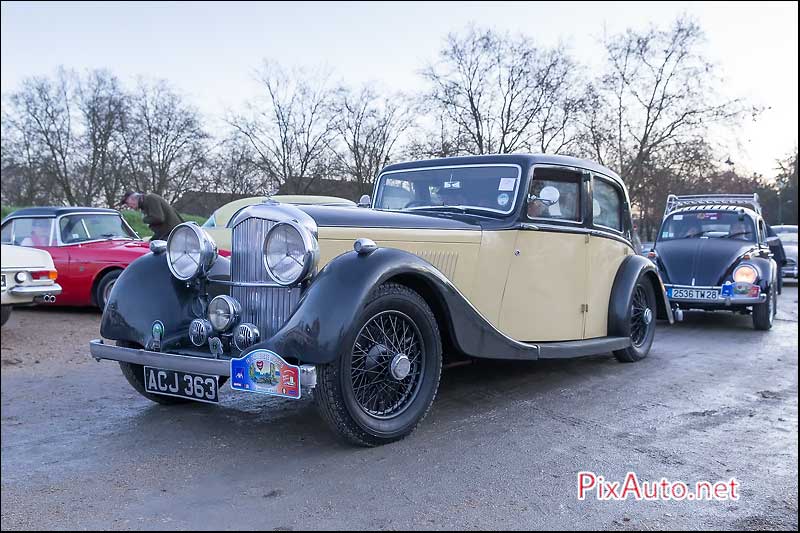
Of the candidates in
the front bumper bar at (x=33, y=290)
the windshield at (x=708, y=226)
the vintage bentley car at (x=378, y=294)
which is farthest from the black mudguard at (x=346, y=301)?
the windshield at (x=708, y=226)

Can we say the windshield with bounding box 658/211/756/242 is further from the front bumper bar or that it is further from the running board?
the front bumper bar

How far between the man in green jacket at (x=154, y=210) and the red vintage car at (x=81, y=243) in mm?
367

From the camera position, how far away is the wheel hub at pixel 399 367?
3826 millimetres

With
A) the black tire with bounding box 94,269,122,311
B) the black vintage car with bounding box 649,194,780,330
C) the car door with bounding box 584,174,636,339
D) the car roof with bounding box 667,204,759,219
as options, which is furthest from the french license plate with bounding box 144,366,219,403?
the car roof with bounding box 667,204,759,219

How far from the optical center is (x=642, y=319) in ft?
21.8

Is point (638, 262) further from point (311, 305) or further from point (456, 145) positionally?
point (456, 145)

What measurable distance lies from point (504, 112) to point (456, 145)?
225 centimetres

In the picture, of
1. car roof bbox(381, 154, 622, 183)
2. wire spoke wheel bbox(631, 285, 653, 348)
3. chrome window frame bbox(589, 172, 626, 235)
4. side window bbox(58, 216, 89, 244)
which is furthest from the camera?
side window bbox(58, 216, 89, 244)

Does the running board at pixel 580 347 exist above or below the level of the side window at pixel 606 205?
below

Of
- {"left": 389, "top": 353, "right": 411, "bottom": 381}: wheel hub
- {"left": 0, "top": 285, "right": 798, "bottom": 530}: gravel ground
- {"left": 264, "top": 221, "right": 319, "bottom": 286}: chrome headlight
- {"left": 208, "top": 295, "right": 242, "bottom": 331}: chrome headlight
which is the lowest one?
{"left": 0, "top": 285, "right": 798, "bottom": 530}: gravel ground

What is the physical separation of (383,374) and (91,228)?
24.6 ft

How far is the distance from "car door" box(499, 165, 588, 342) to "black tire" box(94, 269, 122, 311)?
20.9ft

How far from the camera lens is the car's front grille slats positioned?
13.0ft

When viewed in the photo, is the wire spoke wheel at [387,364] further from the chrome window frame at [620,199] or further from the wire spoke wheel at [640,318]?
the wire spoke wheel at [640,318]
